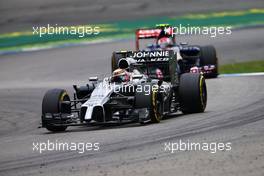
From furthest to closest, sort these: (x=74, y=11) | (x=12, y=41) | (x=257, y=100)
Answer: (x=74, y=11), (x=12, y=41), (x=257, y=100)

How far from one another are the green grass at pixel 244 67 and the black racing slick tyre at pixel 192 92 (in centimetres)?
1069

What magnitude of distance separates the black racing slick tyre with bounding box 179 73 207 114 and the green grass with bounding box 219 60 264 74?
35.1ft

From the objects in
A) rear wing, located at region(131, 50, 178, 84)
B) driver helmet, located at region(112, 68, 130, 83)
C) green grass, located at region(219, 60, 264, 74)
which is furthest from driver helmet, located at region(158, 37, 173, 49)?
driver helmet, located at region(112, 68, 130, 83)

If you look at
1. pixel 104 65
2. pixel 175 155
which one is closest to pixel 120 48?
pixel 104 65

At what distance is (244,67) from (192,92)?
40.1ft

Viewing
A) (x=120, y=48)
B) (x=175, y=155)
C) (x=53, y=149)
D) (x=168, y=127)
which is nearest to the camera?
(x=175, y=155)

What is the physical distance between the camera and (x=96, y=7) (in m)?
41.0

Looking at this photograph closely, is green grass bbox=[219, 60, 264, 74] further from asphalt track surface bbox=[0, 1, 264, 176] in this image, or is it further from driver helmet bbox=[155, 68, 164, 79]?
driver helmet bbox=[155, 68, 164, 79]

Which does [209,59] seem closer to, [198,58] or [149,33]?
[198,58]

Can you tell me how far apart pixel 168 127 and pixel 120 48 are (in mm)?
19279

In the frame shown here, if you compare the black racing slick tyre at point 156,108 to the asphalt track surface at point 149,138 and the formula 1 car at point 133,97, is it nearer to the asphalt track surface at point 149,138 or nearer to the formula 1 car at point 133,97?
the formula 1 car at point 133,97

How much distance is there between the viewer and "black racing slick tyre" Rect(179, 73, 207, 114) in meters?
17.6

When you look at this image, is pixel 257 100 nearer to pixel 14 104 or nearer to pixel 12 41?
pixel 14 104

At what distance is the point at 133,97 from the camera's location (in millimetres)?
16250
